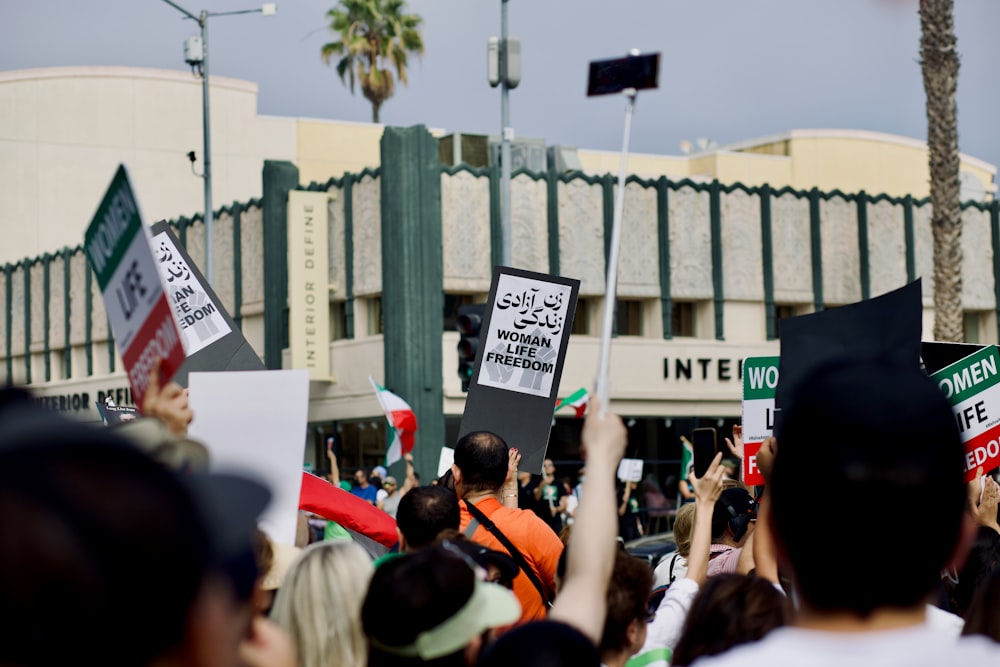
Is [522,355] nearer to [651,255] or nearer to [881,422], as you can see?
[881,422]

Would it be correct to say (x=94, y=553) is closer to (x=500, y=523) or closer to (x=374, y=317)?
(x=500, y=523)

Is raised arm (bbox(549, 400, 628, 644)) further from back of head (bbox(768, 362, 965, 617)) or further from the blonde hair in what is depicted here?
back of head (bbox(768, 362, 965, 617))

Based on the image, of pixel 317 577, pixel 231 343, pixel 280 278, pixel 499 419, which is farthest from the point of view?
pixel 280 278

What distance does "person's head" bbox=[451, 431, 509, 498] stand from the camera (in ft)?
18.8

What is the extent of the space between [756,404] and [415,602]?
4.55 meters

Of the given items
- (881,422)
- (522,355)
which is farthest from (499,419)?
(881,422)

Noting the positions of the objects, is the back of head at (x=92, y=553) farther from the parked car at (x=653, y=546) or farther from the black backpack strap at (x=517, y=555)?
the parked car at (x=653, y=546)

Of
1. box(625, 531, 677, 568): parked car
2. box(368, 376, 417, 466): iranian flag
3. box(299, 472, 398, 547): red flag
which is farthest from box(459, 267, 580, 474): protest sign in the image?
box(368, 376, 417, 466): iranian flag

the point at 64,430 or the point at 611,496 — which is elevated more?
the point at 64,430

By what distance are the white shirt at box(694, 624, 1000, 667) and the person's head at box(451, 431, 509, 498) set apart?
385 cm

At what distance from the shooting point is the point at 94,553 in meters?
1.33

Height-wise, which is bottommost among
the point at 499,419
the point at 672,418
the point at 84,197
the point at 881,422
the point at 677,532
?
the point at 672,418

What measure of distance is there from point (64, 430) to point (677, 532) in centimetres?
549

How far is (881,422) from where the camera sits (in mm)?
1874
